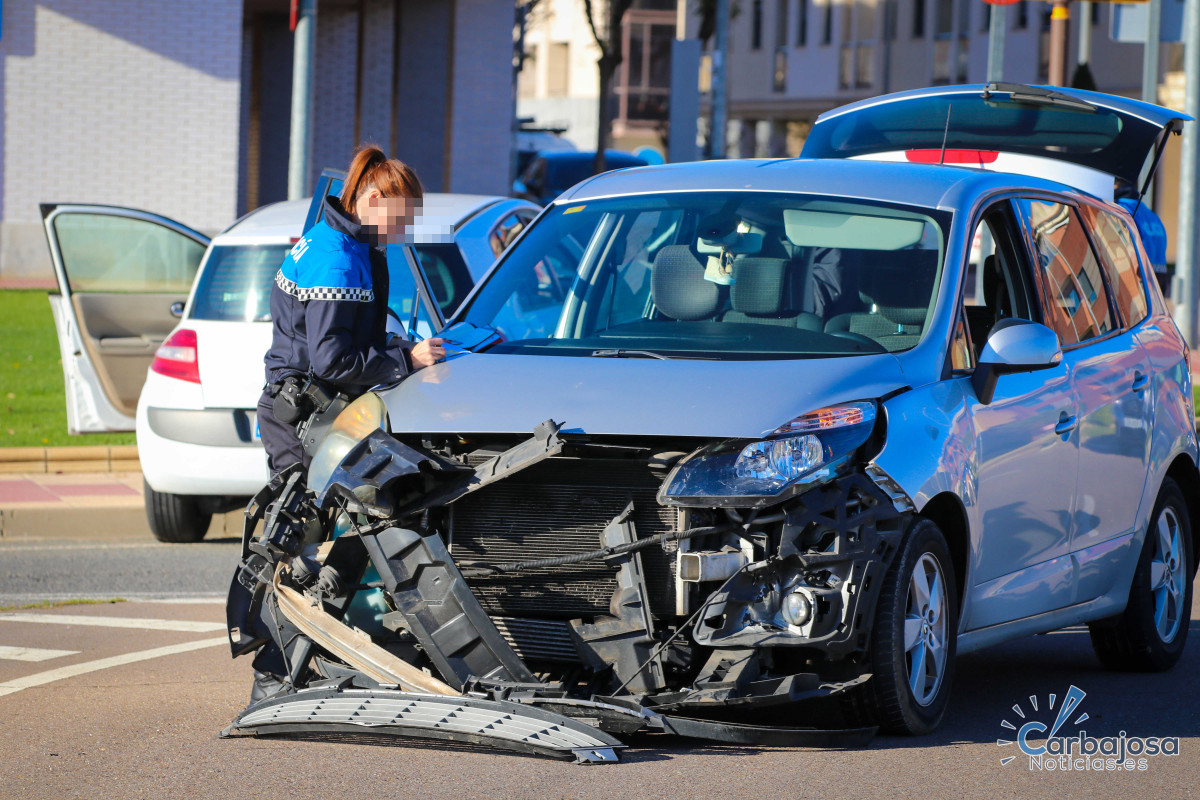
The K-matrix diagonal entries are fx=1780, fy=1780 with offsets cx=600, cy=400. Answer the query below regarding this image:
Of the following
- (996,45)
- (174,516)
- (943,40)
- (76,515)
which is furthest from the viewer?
(943,40)

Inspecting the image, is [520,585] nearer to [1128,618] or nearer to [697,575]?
[697,575]

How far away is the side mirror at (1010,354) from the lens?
5.63 metres

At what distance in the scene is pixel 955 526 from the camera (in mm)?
5547

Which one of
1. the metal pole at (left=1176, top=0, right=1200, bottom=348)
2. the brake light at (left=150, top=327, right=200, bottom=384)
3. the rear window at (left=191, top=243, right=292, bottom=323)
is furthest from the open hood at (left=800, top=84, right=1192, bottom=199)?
the metal pole at (left=1176, top=0, right=1200, bottom=348)

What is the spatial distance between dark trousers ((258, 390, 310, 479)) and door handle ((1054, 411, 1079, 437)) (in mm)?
2563

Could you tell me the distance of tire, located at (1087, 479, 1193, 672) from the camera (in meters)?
6.85

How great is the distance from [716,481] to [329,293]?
1627 mm

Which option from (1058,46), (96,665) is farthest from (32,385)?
(1058,46)

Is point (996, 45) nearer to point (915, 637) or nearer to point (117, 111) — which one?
point (117, 111)

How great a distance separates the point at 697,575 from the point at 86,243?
6652 millimetres

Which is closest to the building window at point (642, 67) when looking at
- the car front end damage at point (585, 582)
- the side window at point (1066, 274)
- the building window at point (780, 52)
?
the building window at point (780, 52)

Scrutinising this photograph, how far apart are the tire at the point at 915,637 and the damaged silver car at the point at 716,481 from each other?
0.03ft

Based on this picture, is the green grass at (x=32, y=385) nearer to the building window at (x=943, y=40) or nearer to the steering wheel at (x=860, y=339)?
the steering wheel at (x=860, y=339)

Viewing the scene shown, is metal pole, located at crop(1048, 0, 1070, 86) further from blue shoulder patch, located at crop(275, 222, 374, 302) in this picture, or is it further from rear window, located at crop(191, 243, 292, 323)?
blue shoulder patch, located at crop(275, 222, 374, 302)
